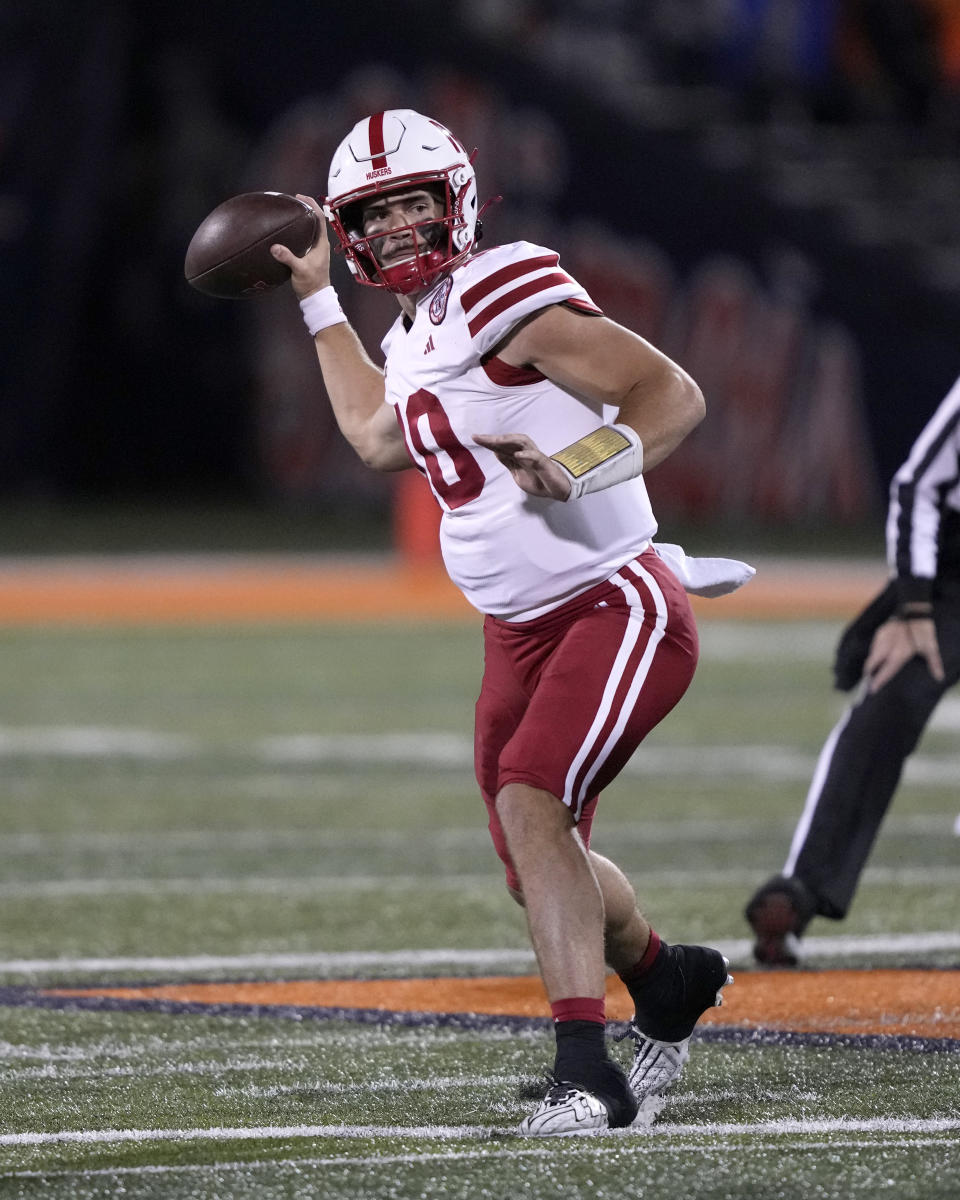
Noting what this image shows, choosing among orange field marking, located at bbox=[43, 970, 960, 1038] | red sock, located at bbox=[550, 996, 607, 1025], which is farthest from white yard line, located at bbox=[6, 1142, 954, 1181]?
orange field marking, located at bbox=[43, 970, 960, 1038]

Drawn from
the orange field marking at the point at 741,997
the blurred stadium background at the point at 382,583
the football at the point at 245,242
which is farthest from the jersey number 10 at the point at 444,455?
the orange field marking at the point at 741,997

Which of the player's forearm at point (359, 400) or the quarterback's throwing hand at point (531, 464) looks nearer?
the quarterback's throwing hand at point (531, 464)

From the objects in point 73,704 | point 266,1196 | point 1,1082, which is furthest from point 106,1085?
point 73,704

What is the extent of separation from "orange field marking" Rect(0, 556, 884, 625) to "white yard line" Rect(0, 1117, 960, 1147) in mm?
10278

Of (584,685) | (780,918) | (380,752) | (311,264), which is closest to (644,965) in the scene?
(584,685)

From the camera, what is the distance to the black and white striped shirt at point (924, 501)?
17.5ft

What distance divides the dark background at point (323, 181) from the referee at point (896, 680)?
14.9 meters

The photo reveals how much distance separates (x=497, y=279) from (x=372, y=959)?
2018mm

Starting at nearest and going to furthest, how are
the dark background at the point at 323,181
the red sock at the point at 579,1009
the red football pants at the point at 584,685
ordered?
1. the red sock at the point at 579,1009
2. the red football pants at the point at 584,685
3. the dark background at the point at 323,181

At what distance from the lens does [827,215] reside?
2241cm

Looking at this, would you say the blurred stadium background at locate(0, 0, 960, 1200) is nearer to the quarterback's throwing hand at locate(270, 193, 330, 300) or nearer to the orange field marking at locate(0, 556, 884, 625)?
the orange field marking at locate(0, 556, 884, 625)

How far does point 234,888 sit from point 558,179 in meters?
16.6

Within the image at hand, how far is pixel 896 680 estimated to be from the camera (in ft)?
17.7

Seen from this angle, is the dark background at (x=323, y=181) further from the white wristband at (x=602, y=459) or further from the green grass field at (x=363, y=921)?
the white wristband at (x=602, y=459)
